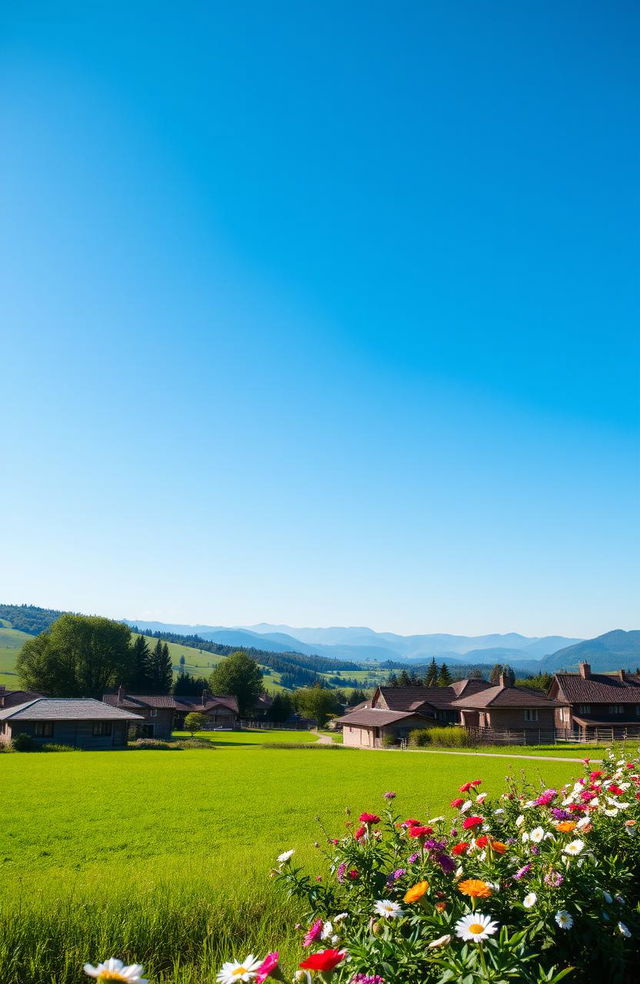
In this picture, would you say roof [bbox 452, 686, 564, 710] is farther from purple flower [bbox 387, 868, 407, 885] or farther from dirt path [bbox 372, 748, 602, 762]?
purple flower [bbox 387, 868, 407, 885]

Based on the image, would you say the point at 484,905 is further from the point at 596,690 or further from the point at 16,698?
the point at 16,698

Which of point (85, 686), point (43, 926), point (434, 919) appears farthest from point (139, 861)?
point (85, 686)

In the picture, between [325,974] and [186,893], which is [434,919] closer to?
[325,974]

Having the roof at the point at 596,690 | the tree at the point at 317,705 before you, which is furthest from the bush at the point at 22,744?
the tree at the point at 317,705

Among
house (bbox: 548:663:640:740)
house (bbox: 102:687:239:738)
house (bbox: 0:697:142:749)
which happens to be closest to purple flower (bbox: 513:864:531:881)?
house (bbox: 0:697:142:749)

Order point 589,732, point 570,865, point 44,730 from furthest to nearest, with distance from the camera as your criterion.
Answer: point 589,732, point 44,730, point 570,865

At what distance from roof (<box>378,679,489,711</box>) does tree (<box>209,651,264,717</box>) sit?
53916 mm

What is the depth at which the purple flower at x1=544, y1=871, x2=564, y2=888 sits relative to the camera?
4930 mm

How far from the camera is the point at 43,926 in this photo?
7715 mm

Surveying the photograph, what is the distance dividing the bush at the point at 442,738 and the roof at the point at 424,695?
1282cm

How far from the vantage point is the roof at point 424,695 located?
72062 millimetres

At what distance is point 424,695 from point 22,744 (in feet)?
147

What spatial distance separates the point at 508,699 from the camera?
203 ft

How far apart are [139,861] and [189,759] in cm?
3551
